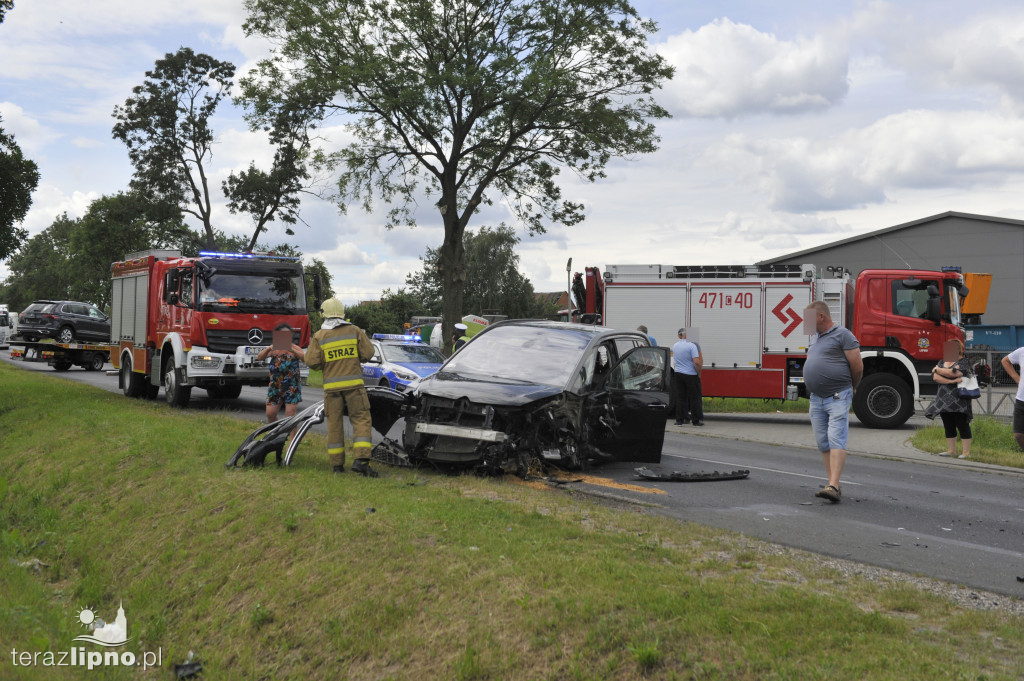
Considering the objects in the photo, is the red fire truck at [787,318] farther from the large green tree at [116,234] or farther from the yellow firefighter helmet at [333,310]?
the large green tree at [116,234]

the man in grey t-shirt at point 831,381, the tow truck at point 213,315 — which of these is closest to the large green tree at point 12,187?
the tow truck at point 213,315

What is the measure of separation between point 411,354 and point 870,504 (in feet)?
35.8

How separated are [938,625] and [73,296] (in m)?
80.3

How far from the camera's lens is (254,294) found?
16797 mm

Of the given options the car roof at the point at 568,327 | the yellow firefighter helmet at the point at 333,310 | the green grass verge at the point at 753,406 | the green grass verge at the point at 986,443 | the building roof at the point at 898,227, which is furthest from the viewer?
the building roof at the point at 898,227

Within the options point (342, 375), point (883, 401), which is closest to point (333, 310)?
point (342, 375)

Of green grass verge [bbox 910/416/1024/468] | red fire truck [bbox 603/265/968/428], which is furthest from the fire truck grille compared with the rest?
green grass verge [bbox 910/416/1024/468]

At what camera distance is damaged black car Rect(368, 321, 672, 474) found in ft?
28.8

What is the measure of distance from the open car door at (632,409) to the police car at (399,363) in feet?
22.8

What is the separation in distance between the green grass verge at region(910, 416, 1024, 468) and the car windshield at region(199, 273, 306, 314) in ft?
36.9

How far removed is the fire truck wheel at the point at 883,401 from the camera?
16.8m

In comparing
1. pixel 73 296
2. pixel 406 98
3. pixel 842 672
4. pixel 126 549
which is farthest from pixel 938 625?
pixel 73 296

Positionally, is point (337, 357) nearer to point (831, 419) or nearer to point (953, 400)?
point (831, 419)

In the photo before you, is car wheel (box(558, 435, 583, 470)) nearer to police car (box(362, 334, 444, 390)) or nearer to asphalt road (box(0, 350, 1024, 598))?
asphalt road (box(0, 350, 1024, 598))
